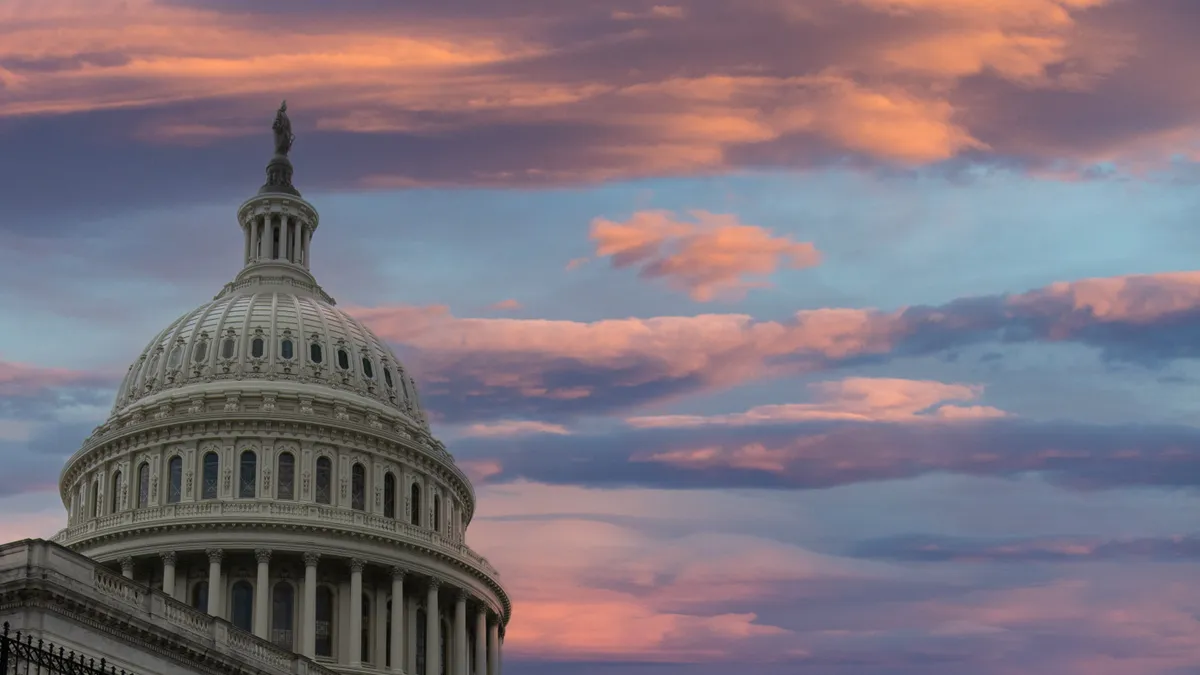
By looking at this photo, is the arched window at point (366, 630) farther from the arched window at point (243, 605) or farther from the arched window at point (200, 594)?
the arched window at point (200, 594)

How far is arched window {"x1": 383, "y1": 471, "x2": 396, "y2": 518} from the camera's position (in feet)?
327

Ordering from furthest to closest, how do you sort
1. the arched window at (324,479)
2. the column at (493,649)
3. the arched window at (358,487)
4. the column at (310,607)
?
the column at (493,649)
the arched window at (358,487)
the arched window at (324,479)
the column at (310,607)

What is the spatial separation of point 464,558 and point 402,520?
4.08 metres

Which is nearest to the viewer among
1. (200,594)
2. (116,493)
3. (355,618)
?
(355,618)

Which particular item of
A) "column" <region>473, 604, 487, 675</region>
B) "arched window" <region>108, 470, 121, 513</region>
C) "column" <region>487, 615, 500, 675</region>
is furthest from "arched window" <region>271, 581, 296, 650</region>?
"column" <region>487, 615, 500, 675</region>

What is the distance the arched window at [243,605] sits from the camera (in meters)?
92.3

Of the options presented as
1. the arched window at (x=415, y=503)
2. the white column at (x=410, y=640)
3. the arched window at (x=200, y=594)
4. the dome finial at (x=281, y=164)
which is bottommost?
the white column at (x=410, y=640)

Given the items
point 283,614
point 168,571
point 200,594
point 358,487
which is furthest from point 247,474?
point 283,614

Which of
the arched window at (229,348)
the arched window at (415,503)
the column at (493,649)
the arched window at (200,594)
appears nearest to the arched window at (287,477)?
the arched window at (200,594)

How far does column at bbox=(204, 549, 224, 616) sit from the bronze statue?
3379cm

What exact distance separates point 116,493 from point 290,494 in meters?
10.1

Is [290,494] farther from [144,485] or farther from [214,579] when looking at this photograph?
[144,485]

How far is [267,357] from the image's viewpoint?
101625 mm

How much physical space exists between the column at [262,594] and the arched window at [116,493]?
10.0 meters
